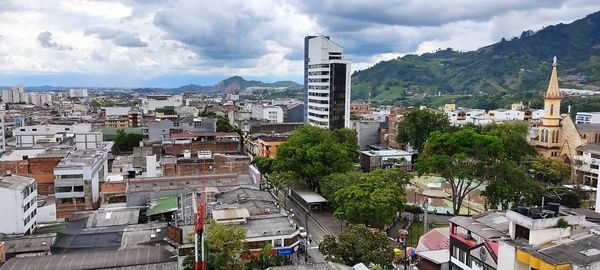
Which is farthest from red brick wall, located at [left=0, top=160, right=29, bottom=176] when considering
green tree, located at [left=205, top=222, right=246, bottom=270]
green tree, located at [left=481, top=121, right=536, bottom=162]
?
green tree, located at [left=481, top=121, right=536, bottom=162]

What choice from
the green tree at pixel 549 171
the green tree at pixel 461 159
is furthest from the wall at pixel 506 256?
the green tree at pixel 549 171

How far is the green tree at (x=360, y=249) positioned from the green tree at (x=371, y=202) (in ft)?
20.7

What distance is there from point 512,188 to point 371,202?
440 inches

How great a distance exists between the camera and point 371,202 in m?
30.7

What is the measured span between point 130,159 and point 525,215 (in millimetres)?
43833

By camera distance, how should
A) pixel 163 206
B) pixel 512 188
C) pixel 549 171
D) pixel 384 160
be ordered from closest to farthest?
1. pixel 512 188
2. pixel 163 206
3. pixel 549 171
4. pixel 384 160

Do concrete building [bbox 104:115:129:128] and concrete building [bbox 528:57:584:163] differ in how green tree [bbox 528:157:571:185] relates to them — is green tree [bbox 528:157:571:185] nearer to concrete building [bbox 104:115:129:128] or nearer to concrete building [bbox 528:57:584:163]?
concrete building [bbox 528:57:584:163]

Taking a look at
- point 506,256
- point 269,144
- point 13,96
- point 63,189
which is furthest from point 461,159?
point 13,96

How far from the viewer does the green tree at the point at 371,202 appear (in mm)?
30641

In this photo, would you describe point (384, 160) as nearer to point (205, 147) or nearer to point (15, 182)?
point (205, 147)

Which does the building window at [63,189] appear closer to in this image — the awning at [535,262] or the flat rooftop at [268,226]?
the flat rooftop at [268,226]

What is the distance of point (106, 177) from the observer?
43.8 meters

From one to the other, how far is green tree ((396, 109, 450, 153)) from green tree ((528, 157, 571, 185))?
16619 millimetres

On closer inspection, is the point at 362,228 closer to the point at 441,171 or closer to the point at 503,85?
the point at 441,171
